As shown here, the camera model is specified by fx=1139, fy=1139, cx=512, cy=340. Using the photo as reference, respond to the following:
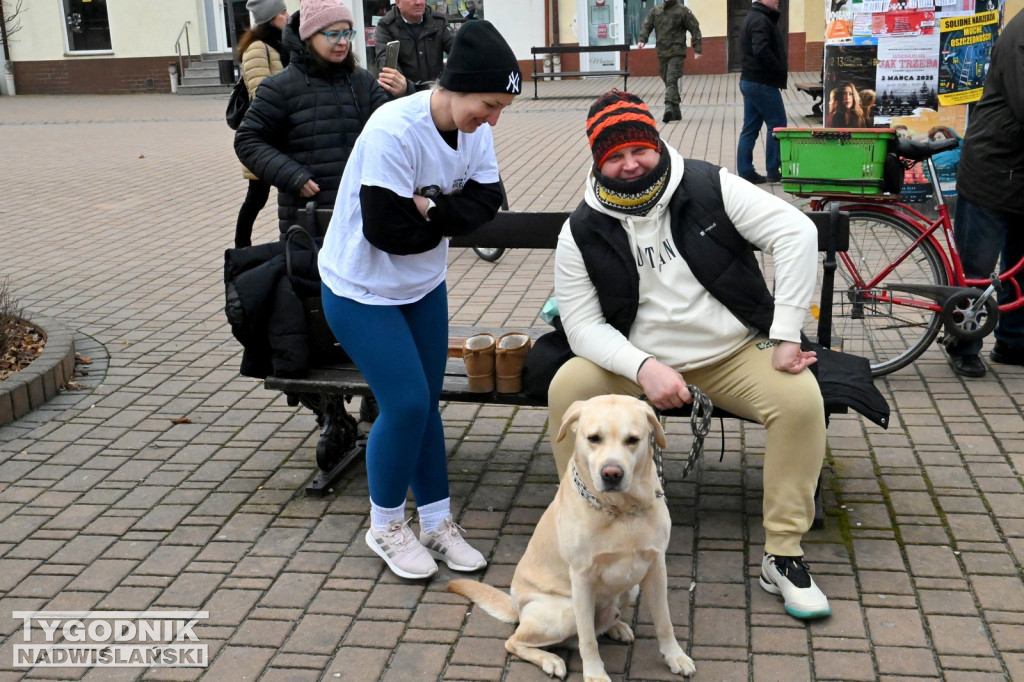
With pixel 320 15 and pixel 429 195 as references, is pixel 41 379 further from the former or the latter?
pixel 429 195

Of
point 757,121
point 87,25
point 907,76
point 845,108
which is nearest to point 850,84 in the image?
point 845,108

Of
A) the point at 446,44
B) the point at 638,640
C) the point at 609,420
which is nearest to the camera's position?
the point at 609,420

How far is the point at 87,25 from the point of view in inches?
1040

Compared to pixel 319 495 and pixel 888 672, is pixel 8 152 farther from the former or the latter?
pixel 888 672

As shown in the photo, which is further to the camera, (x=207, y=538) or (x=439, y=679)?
(x=207, y=538)

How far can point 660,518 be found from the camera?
325 cm

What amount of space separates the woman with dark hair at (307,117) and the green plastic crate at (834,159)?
2.07 m

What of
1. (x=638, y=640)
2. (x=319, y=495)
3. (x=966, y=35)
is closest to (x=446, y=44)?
(x=966, y=35)

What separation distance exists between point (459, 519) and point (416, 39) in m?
6.58

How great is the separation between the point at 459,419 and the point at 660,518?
228cm

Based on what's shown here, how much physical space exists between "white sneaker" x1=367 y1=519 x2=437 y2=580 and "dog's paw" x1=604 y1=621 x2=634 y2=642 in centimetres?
73

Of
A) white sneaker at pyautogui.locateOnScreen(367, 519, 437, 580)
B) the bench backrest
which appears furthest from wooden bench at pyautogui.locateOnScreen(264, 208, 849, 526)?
white sneaker at pyautogui.locateOnScreen(367, 519, 437, 580)

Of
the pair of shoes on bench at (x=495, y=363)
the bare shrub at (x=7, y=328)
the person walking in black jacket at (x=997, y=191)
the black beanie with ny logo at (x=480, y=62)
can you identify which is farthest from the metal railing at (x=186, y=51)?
the black beanie with ny logo at (x=480, y=62)

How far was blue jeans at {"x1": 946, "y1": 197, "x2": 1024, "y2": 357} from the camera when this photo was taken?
18.5ft
